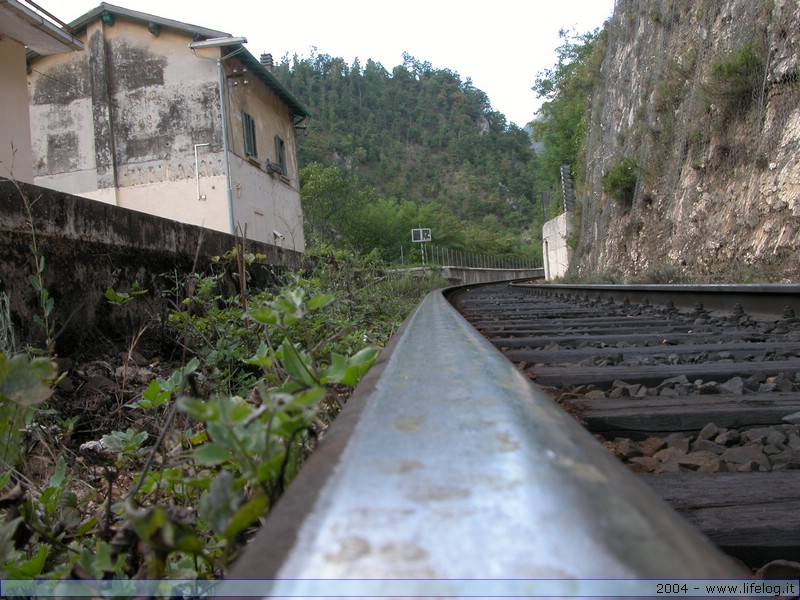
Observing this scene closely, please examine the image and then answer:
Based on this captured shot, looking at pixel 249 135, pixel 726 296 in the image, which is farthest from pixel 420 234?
pixel 726 296

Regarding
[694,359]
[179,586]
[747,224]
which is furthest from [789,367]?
[747,224]

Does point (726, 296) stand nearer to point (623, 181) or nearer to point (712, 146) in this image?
point (712, 146)

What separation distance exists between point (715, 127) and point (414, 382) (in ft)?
32.9

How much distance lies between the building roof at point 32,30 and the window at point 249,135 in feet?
25.1

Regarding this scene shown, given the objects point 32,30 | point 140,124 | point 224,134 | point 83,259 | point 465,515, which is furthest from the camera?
point 140,124

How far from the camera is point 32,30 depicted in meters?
8.74

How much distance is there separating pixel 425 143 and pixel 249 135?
9270cm

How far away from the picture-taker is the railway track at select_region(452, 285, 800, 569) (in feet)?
3.88

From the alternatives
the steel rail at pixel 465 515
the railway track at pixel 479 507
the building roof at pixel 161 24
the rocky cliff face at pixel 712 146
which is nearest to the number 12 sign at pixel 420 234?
the building roof at pixel 161 24

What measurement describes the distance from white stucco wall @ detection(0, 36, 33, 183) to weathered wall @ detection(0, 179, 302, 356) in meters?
5.29

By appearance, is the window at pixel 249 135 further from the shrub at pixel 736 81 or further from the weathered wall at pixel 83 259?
the weathered wall at pixel 83 259

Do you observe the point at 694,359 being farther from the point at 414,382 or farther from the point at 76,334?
the point at 76,334

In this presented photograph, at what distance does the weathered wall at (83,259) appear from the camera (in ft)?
9.63

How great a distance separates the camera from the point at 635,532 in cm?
41
